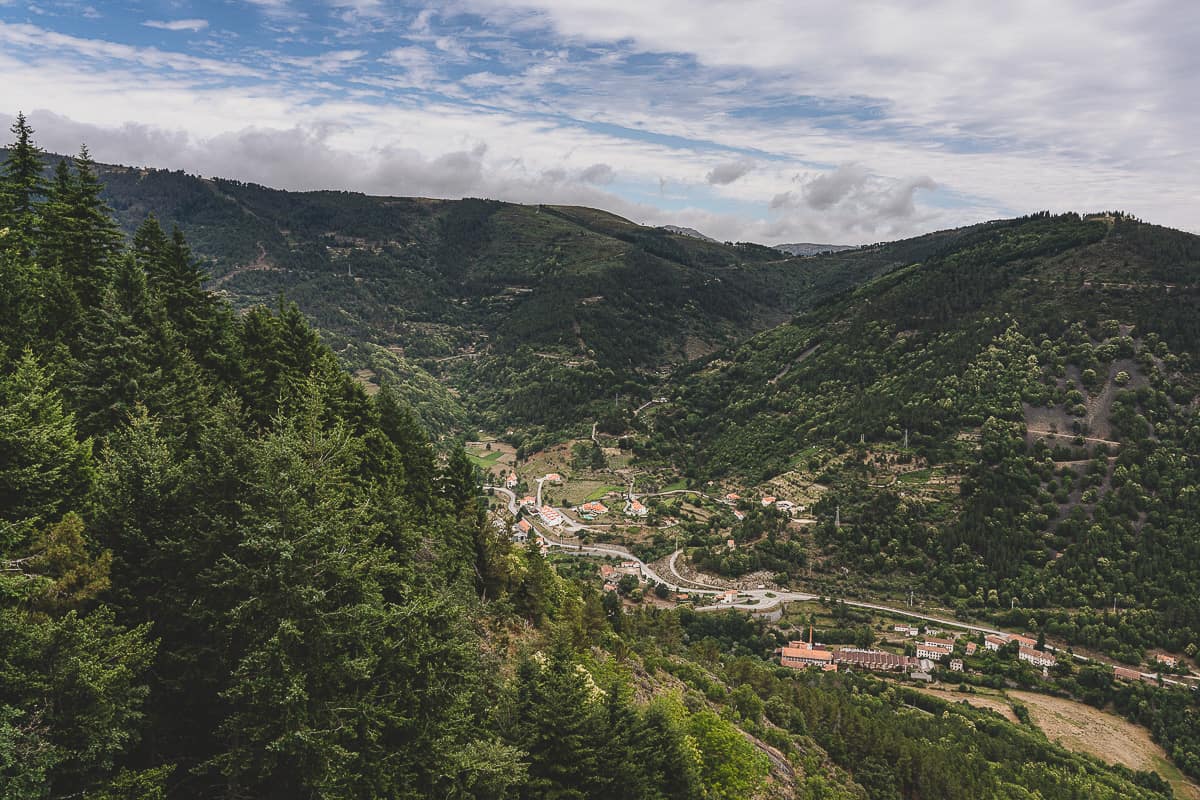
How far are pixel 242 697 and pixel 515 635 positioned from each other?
1929cm

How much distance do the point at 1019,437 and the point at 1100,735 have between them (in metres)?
50.2

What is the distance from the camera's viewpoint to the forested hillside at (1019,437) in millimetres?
85375

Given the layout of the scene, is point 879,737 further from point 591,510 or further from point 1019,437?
point 1019,437

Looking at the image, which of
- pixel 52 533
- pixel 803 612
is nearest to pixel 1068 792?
pixel 803 612

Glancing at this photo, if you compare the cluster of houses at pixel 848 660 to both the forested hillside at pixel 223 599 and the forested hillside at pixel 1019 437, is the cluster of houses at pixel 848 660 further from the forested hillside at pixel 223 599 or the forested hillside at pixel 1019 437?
the forested hillside at pixel 223 599

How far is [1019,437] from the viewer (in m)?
102

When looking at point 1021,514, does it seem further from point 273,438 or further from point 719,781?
point 273,438

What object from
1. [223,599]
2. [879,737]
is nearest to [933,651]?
[879,737]

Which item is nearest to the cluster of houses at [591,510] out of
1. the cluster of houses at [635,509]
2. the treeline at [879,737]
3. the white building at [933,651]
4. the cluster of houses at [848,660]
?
the cluster of houses at [635,509]

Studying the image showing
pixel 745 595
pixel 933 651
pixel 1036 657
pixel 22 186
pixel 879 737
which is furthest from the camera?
pixel 745 595

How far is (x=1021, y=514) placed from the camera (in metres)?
93.9

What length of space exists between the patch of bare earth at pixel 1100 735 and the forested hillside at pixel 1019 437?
483 inches

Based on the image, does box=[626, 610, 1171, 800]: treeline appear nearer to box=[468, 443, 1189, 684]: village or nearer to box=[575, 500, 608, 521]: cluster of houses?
box=[468, 443, 1189, 684]: village

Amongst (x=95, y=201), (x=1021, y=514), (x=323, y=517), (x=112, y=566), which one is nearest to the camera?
(x=112, y=566)
